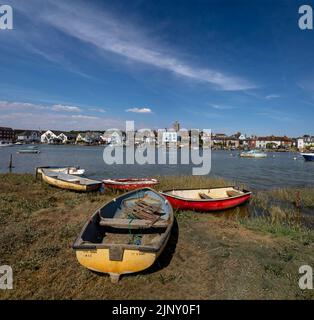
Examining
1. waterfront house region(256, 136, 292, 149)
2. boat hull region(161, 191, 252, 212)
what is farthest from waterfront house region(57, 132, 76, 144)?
boat hull region(161, 191, 252, 212)

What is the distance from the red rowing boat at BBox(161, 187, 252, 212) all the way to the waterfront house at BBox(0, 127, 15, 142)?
570ft

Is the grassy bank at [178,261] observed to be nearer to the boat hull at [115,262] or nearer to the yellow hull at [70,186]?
the boat hull at [115,262]

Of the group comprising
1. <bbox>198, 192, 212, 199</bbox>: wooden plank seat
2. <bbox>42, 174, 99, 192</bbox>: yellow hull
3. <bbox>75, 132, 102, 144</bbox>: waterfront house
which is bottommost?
<bbox>198, 192, 212, 199</bbox>: wooden plank seat

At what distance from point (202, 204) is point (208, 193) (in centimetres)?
325

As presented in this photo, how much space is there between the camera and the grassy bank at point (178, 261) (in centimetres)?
534

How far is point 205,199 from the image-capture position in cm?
1316

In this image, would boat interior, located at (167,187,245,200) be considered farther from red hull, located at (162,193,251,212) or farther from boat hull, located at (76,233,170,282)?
boat hull, located at (76,233,170,282)

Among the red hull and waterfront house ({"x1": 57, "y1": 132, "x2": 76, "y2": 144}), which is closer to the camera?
the red hull

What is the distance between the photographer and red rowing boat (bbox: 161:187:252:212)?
12773mm

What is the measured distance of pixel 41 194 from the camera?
15586mm

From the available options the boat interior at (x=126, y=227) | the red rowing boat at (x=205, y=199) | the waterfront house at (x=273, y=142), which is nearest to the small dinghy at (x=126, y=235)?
the boat interior at (x=126, y=227)
